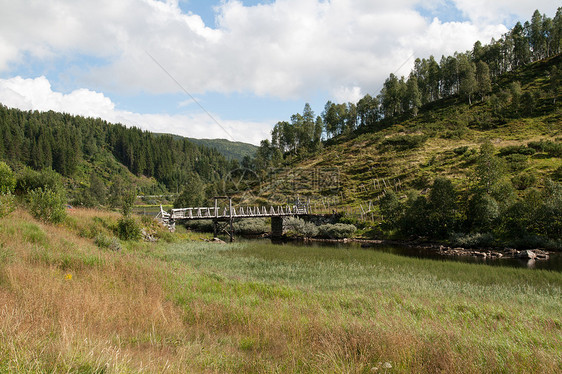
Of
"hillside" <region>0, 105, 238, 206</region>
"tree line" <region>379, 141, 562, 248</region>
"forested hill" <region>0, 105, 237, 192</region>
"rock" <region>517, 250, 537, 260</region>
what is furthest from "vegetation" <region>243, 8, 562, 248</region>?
"forested hill" <region>0, 105, 237, 192</region>

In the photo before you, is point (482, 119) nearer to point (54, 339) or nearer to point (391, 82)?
point (391, 82)

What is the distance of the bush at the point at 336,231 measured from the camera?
131 ft

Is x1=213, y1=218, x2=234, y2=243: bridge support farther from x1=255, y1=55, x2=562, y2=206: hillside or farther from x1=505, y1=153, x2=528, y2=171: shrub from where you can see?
x1=505, y1=153, x2=528, y2=171: shrub

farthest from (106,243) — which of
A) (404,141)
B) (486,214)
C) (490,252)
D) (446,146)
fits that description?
(404,141)

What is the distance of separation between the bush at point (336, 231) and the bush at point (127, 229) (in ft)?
83.3

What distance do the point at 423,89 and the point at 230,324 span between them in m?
113

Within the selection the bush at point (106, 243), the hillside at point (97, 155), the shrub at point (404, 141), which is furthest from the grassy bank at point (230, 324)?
the hillside at point (97, 155)

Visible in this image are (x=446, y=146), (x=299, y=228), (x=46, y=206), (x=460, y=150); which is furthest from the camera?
(x=446, y=146)

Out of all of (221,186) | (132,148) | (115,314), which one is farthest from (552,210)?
(132,148)

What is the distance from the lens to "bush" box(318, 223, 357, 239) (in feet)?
131

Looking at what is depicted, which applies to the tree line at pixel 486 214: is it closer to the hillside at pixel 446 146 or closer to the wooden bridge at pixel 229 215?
A: the hillside at pixel 446 146

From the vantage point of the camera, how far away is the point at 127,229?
22.1 meters

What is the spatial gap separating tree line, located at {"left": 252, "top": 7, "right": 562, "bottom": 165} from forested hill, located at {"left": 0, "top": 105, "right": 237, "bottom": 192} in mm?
34348

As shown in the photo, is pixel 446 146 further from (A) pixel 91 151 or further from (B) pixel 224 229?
(A) pixel 91 151
